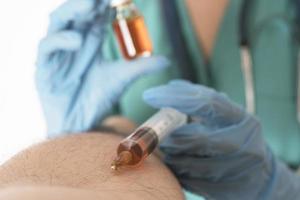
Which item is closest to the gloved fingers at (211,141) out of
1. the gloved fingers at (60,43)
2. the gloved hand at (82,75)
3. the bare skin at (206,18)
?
the gloved hand at (82,75)

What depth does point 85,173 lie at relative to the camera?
0.63m

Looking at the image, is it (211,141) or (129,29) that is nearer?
(211,141)

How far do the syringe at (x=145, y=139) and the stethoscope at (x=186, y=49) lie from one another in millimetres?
397

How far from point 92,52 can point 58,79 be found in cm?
10

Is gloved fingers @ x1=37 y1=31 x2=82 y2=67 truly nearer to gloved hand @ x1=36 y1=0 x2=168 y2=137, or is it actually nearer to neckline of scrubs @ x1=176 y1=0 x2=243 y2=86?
gloved hand @ x1=36 y1=0 x2=168 y2=137

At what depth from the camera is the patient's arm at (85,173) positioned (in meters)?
0.58

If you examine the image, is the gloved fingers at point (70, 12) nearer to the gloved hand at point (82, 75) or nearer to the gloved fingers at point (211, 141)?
the gloved hand at point (82, 75)

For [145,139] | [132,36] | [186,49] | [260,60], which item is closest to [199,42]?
[186,49]

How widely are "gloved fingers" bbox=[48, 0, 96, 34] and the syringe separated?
292 mm

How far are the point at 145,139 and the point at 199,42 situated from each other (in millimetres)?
615

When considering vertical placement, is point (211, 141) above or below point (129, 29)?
below

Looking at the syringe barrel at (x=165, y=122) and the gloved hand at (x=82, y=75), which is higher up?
the gloved hand at (x=82, y=75)

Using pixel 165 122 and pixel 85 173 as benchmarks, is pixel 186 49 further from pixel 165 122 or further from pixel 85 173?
pixel 85 173

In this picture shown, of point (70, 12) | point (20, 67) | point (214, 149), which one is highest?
point (70, 12)
